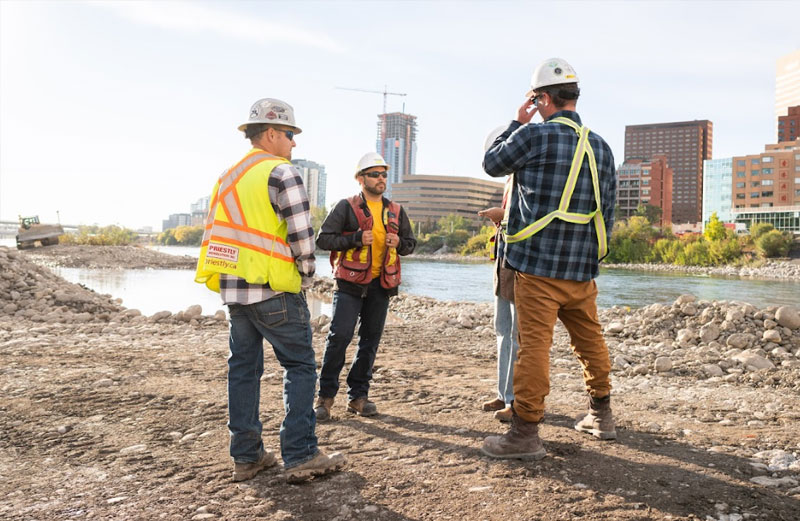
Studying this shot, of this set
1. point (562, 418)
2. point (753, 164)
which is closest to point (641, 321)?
point (562, 418)

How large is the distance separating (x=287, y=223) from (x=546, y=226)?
57.9 inches

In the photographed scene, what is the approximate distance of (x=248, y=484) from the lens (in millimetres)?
3143

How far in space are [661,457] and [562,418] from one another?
943 mm

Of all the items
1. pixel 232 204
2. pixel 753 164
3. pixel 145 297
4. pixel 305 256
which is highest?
pixel 753 164

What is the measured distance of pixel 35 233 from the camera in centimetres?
5081

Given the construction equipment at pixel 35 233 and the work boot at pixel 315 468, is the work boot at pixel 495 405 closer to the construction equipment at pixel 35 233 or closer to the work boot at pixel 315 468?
the work boot at pixel 315 468

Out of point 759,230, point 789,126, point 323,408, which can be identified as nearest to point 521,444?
point 323,408

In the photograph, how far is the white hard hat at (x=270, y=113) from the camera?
3213 millimetres

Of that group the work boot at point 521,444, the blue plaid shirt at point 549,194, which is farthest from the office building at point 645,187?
the work boot at point 521,444

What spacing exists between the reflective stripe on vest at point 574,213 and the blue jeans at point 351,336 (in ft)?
Answer: 4.62

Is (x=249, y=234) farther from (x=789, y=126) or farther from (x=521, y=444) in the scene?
(x=789, y=126)

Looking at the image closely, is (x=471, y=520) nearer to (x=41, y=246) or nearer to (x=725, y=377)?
(x=725, y=377)

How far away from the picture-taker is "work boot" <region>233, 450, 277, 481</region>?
3187mm

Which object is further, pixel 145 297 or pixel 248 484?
pixel 145 297
